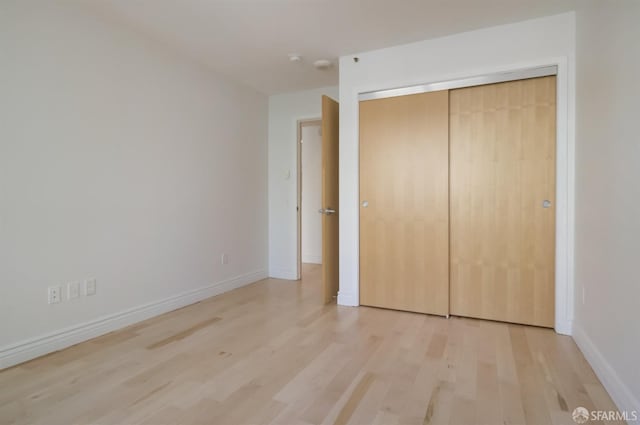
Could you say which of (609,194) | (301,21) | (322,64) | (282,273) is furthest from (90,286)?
(609,194)

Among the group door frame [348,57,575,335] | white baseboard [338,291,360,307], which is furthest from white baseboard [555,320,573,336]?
white baseboard [338,291,360,307]

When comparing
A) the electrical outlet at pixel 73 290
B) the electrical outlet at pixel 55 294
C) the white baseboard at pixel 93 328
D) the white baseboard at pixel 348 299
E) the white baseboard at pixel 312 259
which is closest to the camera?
the white baseboard at pixel 93 328

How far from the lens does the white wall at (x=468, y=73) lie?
102 inches

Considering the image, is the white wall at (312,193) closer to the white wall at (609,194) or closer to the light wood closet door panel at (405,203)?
the light wood closet door panel at (405,203)

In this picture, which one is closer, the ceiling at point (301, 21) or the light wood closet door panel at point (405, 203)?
the ceiling at point (301, 21)

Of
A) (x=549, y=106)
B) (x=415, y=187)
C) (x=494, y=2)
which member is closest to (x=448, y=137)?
(x=415, y=187)

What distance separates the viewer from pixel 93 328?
2547mm

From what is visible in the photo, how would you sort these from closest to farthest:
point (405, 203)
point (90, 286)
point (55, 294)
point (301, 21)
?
point (55, 294)
point (90, 286)
point (301, 21)
point (405, 203)

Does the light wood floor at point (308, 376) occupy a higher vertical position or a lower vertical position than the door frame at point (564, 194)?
lower

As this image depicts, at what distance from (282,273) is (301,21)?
3.03 meters

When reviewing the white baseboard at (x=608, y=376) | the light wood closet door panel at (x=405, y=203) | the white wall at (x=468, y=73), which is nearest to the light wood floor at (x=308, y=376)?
the white baseboard at (x=608, y=376)

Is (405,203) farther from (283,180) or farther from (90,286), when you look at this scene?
(90,286)

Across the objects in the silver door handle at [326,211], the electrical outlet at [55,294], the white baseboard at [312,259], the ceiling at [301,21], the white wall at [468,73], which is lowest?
the white baseboard at [312,259]

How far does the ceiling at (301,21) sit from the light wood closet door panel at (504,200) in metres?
0.58
